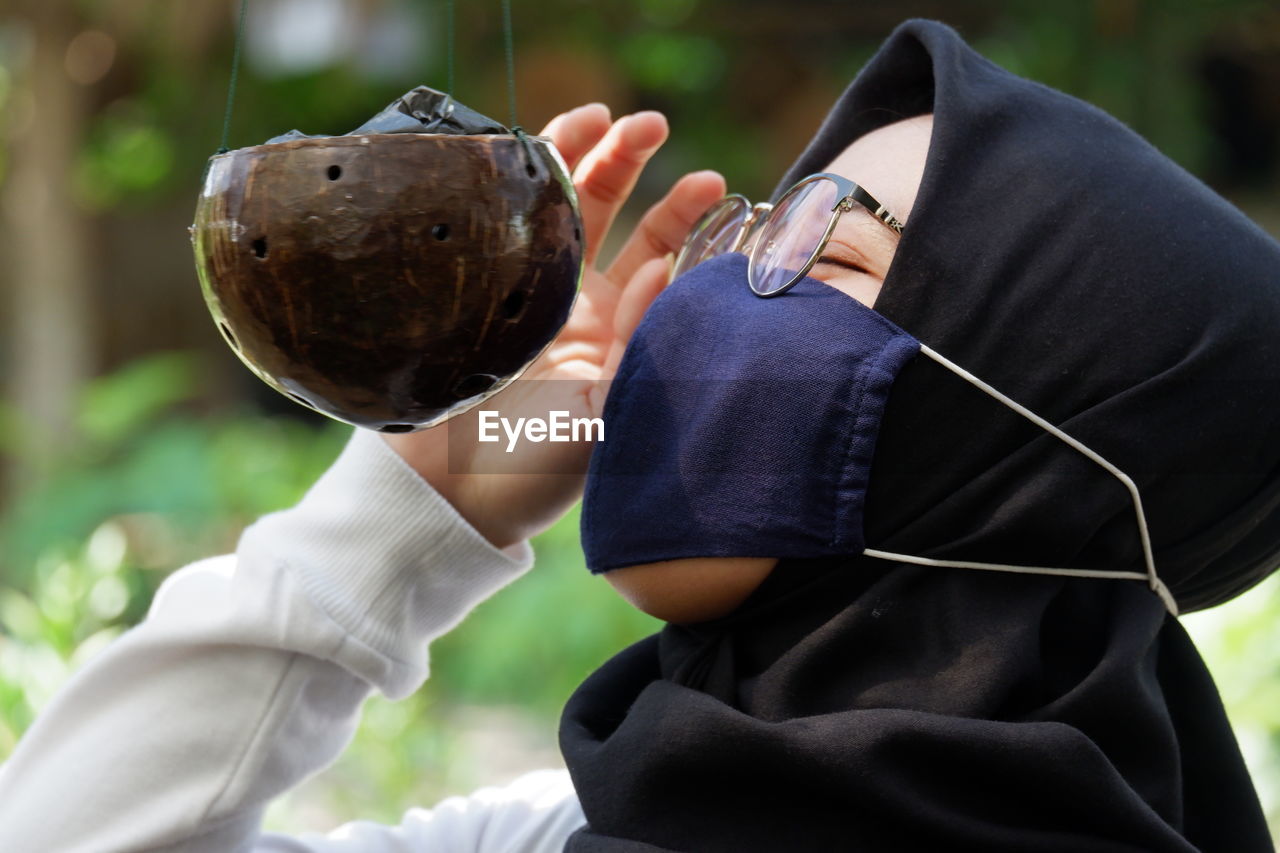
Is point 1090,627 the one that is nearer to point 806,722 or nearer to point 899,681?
point 899,681

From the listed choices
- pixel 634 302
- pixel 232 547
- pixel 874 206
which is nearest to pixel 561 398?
pixel 634 302

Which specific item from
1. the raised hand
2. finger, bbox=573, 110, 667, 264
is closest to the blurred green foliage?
the raised hand

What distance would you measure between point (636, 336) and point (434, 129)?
0.65 meters

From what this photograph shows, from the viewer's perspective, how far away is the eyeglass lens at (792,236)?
1.74 meters

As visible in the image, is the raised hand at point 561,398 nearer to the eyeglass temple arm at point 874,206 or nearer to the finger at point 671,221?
the finger at point 671,221

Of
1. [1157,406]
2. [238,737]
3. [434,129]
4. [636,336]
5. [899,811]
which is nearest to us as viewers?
[434,129]

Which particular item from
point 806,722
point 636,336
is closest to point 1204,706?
point 806,722

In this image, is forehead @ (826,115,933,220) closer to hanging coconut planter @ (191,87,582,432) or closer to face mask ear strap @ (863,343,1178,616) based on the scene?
face mask ear strap @ (863,343,1178,616)

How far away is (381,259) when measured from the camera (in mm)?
1093

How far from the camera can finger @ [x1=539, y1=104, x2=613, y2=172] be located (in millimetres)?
2053

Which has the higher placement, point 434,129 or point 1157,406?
point 434,129

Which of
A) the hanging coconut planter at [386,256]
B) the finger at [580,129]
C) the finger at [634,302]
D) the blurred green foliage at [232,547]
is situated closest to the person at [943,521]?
the finger at [634,302]

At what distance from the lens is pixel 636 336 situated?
178cm

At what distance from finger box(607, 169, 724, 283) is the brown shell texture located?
3.40ft
